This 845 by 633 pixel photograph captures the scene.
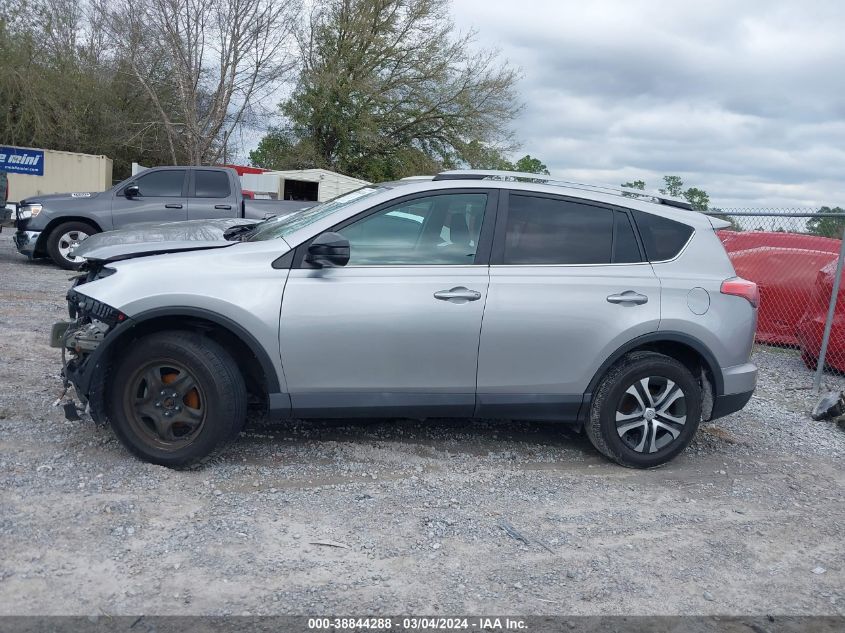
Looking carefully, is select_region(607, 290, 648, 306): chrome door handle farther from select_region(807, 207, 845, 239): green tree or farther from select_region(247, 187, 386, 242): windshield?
select_region(807, 207, 845, 239): green tree

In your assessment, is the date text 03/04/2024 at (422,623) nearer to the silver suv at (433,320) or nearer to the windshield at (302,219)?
the silver suv at (433,320)

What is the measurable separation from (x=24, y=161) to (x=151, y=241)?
23873 millimetres

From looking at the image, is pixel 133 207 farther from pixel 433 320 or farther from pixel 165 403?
pixel 433 320

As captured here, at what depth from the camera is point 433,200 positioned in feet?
15.9

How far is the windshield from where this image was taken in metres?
4.81

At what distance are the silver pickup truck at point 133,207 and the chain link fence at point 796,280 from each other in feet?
22.4

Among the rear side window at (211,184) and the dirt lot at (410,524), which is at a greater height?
the rear side window at (211,184)

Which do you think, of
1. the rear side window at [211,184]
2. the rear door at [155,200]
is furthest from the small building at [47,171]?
the rear side window at [211,184]

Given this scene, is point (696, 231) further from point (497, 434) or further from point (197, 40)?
point (197, 40)

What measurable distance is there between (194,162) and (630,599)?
26313 millimetres

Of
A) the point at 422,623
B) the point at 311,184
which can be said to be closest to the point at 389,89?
the point at 311,184

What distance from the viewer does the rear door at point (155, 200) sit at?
12477mm

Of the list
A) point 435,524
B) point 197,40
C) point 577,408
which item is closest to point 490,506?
point 435,524

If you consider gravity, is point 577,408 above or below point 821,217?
below
